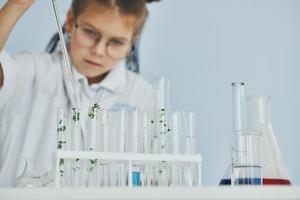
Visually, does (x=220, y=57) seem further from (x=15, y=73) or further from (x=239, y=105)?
(x=15, y=73)

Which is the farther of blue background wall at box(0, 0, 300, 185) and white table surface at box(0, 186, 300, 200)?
blue background wall at box(0, 0, 300, 185)

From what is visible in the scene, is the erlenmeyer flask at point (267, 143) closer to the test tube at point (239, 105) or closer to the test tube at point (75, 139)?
the test tube at point (239, 105)

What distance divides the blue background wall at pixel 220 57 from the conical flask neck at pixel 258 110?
1.50 ft

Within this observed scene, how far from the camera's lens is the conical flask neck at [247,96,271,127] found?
1.27 m

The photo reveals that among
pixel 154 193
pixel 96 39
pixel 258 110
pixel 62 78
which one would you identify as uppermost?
pixel 96 39

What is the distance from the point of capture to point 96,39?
1670mm

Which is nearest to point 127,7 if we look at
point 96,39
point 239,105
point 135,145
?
point 96,39

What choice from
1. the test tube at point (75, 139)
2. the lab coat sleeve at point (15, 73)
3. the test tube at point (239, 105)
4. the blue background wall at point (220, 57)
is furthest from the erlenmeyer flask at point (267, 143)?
the lab coat sleeve at point (15, 73)

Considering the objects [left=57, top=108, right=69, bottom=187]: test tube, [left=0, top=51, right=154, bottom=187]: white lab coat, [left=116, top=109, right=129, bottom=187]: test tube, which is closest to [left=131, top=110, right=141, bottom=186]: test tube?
[left=116, top=109, right=129, bottom=187]: test tube

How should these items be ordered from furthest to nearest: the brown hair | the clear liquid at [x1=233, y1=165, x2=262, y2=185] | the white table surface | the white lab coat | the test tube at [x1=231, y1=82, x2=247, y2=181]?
the brown hair < the white lab coat < the test tube at [x1=231, y1=82, x2=247, y2=181] < the clear liquid at [x1=233, y1=165, x2=262, y2=185] < the white table surface

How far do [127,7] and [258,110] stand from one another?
0.59m

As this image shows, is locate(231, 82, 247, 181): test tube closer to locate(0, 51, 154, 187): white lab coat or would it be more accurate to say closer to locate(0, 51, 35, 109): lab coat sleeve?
locate(0, 51, 154, 187): white lab coat

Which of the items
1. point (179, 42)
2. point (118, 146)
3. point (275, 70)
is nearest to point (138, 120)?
point (118, 146)

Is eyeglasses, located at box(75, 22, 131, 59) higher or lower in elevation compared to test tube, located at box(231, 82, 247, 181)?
higher
